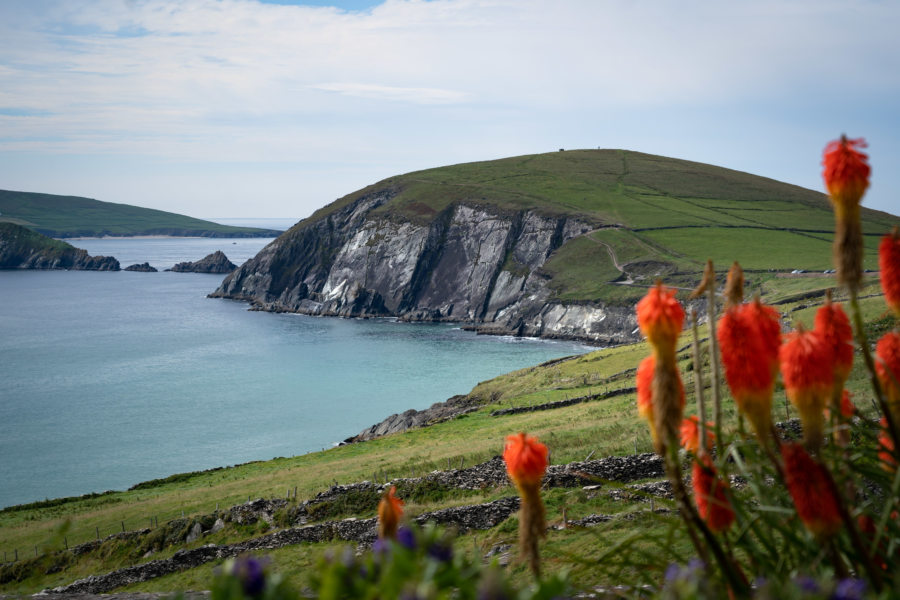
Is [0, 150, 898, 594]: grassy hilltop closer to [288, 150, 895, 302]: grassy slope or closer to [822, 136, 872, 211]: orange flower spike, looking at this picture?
[288, 150, 895, 302]: grassy slope

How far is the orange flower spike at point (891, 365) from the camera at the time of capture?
4652mm

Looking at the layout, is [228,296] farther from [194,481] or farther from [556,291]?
[194,481]

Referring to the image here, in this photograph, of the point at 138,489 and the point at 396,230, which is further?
the point at 396,230

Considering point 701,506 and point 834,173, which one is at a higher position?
point 834,173

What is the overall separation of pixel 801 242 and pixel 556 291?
159 feet

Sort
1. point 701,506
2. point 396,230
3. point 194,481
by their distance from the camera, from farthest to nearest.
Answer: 1. point 396,230
2. point 194,481
3. point 701,506

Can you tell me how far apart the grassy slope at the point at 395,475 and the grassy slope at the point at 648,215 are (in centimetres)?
6858

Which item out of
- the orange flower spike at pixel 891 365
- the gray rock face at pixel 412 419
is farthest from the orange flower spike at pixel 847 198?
the gray rock face at pixel 412 419

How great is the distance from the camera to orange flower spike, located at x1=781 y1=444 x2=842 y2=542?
3492 mm

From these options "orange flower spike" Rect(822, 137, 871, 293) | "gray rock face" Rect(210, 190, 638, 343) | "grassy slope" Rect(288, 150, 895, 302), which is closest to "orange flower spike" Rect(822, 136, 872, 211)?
"orange flower spike" Rect(822, 137, 871, 293)

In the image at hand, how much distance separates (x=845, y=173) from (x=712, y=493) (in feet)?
6.67

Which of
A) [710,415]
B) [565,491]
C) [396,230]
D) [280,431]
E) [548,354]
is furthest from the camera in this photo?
[396,230]

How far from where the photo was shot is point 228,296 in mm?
176125

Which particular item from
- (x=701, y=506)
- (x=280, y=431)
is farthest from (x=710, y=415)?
(x=280, y=431)
